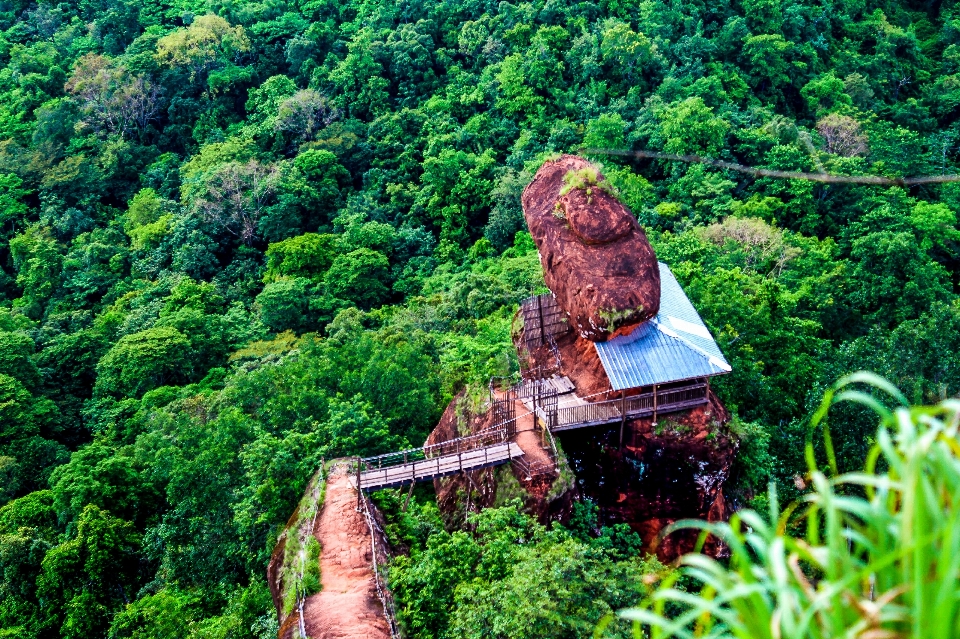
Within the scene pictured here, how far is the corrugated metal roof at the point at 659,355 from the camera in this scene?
53.7 ft

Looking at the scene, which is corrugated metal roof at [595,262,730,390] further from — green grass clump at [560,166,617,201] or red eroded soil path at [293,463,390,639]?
red eroded soil path at [293,463,390,639]

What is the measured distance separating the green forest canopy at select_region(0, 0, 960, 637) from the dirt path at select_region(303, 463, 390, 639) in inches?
74.1

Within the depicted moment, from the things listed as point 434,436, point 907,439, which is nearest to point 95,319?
point 434,436

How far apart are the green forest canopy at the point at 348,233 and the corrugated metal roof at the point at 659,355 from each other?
269 centimetres

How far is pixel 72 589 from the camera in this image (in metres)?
20.3

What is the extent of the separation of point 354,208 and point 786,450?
77.1 feet

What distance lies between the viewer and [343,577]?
15.0 m

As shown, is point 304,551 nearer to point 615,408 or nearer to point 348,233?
point 615,408

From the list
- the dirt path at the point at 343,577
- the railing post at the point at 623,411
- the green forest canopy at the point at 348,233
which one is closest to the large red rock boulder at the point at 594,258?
the railing post at the point at 623,411

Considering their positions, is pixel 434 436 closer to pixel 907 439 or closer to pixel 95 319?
pixel 907 439

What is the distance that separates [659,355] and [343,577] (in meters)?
7.41

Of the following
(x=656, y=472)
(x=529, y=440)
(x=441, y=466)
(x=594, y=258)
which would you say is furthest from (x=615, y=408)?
(x=441, y=466)

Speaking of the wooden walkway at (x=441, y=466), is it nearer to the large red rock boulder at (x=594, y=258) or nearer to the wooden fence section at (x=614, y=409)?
the wooden fence section at (x=614, y=409)

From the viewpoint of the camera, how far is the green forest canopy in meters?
20.4
